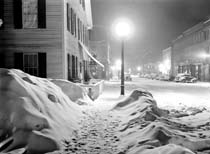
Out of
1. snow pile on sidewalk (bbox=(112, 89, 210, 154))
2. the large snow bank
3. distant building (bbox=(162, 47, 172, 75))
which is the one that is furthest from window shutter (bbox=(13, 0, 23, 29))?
distant building (bbox=(162, 47, 172, 75))

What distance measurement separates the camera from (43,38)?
Result: 46.1 ft

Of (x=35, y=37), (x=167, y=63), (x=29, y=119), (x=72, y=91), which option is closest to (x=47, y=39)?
(x=35, y=37)

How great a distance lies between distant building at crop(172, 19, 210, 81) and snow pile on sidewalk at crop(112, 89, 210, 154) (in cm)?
3865

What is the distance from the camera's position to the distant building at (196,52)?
44688mm

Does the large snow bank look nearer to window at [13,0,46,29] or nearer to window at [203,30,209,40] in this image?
window at [13,0,46,29]

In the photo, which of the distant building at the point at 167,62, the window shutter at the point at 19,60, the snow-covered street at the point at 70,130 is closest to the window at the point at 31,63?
the window shutter at the point at 19,60

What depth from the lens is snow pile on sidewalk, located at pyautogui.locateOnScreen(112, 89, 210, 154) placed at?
4949mm

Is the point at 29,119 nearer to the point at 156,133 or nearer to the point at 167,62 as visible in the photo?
the point at 156,133

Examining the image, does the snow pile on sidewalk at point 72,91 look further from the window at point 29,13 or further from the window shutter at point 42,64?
the window at point 29,13

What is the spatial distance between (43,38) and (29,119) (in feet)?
30.1

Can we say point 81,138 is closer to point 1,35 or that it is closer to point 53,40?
point 53,40

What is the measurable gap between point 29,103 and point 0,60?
29.4 feet

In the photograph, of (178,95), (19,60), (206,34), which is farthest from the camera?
(206,34)

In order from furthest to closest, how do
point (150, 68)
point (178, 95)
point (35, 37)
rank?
point (150, 68)
point (178, 95)
point (35, 37)
